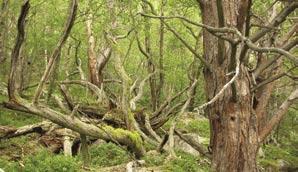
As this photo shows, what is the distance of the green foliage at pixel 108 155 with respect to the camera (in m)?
11.7

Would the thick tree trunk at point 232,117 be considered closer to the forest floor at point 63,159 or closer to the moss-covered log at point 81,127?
the moss-covered log at point 81,127

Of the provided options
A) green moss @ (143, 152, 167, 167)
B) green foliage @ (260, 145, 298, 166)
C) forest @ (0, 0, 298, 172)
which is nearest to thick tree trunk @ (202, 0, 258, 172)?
forest @ (0, 0, 298, 172)

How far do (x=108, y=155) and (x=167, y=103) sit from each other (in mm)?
4178

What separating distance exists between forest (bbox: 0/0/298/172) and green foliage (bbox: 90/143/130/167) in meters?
0.03

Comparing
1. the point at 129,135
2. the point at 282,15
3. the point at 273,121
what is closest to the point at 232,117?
the point at 273,121

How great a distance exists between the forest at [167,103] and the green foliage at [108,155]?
0.10 ft

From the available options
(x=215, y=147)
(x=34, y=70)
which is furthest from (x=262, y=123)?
(x=34, y=70)

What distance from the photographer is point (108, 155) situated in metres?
12.2

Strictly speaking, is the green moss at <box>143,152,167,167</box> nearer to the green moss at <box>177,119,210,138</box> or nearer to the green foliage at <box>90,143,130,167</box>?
the green foliage at <box>90,143,130,167</box>

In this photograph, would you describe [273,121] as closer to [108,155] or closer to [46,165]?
[46,165]

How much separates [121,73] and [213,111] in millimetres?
6374

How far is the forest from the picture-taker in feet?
21.3

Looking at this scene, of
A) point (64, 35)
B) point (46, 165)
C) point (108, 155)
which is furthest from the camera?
point (108, 155)

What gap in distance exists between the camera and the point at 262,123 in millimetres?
7562
